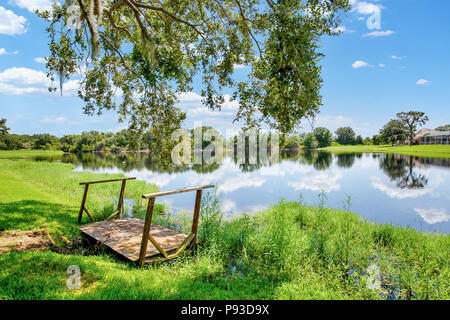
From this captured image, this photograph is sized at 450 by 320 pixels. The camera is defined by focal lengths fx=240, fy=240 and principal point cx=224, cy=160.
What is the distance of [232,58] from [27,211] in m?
10.7

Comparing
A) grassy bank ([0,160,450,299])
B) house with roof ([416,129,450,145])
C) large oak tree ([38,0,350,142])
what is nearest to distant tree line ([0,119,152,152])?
large oak tree ([38,0,350,142])

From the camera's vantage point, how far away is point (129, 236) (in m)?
7.48

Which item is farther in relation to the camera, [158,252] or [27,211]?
[27,211]

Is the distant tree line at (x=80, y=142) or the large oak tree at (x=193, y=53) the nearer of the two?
the large oak tree at (x=193, y=53)

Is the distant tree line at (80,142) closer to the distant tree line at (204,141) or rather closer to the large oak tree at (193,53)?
the distant tree line at (204,141)

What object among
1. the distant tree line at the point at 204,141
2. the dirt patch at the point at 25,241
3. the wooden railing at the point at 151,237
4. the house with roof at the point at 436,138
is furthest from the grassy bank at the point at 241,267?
the house with roof at the point at 436,138

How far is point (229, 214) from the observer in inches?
513

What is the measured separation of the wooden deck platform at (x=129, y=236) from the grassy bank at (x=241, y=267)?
0.33 meters

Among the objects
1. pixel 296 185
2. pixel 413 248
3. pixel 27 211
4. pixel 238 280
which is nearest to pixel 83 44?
pixel 27 211

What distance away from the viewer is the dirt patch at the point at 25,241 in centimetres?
629

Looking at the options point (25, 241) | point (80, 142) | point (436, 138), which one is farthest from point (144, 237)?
point (80, 142)

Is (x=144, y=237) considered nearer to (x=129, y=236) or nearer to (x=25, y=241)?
(x=129, y=236)

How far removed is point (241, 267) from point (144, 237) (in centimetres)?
268
